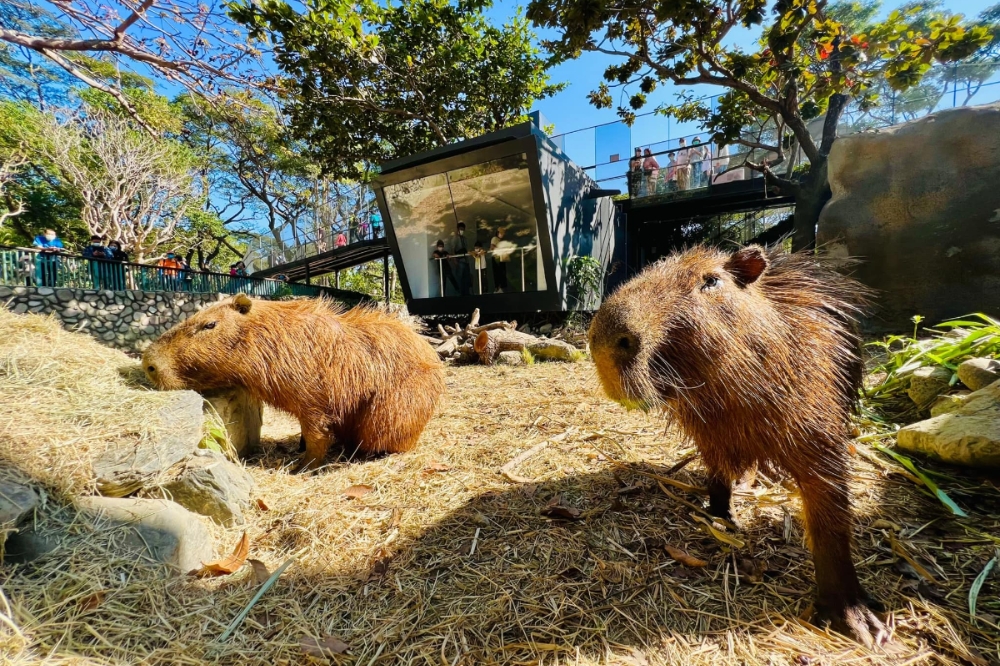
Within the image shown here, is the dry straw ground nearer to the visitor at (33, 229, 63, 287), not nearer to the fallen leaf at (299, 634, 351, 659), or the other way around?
the fallen leaf at (299, 634, 351, 659)

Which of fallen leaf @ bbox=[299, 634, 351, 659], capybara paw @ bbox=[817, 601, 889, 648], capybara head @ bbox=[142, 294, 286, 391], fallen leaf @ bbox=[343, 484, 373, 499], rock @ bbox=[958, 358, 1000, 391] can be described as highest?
capybara head @ bbox=[142, 294, 286, 391]

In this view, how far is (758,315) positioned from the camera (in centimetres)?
138

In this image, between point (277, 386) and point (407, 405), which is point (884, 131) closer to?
point (407, 405)

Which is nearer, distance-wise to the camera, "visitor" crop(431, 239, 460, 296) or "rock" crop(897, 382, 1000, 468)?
"rock" crop(897, 382, 1000, 468)

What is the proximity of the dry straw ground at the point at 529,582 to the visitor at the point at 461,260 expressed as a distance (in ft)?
30.3

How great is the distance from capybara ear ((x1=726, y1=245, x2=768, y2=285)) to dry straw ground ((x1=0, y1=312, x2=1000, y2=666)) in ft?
2.93

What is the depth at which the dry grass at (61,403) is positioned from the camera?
1773 millimetres

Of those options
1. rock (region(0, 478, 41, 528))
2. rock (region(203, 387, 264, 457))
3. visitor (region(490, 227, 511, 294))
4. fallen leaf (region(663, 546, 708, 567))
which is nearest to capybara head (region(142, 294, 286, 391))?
rock (region(203, 387, 264, 457))

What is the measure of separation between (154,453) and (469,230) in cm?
1009

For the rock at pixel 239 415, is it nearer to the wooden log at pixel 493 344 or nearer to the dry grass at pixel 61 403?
the dry grass at pixel 61 403

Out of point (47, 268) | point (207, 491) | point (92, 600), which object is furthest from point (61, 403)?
point (47, 268)

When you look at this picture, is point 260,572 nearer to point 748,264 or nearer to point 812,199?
point 748,264

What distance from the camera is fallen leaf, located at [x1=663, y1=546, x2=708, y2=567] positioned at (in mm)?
1649

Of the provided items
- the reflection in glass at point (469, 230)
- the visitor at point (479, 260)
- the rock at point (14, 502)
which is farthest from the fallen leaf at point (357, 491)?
the visitor at point (479, 260)
